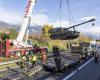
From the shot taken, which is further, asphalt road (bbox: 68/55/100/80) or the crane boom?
the crane boom

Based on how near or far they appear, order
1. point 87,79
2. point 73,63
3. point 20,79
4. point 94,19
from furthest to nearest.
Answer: point 94,19
point 73,63
point 87,79
point 20,79

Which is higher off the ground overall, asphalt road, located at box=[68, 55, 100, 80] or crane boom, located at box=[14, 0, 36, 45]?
crane boom, located at box=[14, 0, 36, 45]

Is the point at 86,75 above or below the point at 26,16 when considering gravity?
below

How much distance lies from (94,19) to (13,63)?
70.4 feet

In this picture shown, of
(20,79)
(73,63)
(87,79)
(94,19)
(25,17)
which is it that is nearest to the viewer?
(20,79)

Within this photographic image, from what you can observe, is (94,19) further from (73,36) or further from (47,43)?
(47,43)

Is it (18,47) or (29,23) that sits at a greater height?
(29,23)

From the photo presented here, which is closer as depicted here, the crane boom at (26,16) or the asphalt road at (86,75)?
the asphalt road at (86,75)

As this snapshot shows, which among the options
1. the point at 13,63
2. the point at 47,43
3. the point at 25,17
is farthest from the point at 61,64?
the point at 47,43

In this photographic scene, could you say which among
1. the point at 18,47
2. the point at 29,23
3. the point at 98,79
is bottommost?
the point at 98,79

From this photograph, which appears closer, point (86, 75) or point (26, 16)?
point (86, 75)

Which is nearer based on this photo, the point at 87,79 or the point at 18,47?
the point at 87,79

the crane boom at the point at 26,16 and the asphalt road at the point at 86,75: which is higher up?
the crane boom at the point at 26,16

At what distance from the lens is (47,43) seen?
6197 cm
